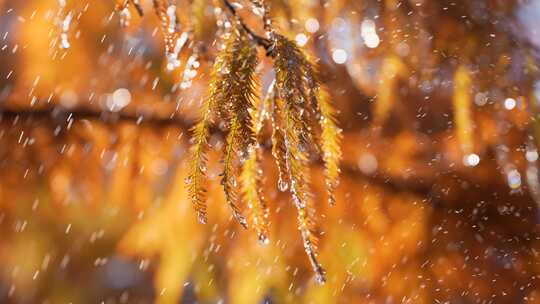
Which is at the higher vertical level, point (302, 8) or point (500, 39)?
point (302, 8)

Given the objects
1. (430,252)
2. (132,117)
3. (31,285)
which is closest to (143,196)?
(132,117)

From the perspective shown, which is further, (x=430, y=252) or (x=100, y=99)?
(x=430, y=252)

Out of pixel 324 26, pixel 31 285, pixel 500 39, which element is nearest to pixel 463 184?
pixel 500 39

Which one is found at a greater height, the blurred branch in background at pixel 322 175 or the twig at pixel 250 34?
the twig at pixel 250 34

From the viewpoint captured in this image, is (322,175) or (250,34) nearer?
(250,34)

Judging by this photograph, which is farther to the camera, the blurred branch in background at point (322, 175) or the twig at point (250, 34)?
the blurred branch in background at point (322, 175)

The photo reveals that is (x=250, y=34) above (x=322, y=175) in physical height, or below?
above

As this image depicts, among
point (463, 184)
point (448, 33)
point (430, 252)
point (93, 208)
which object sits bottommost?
point (430, 252)

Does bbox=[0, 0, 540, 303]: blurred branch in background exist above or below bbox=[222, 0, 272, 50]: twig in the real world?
below

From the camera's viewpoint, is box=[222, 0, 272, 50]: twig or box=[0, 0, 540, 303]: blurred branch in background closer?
box=[222, 0, 272, 50]: twig

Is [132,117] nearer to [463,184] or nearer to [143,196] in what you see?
[143,196]
